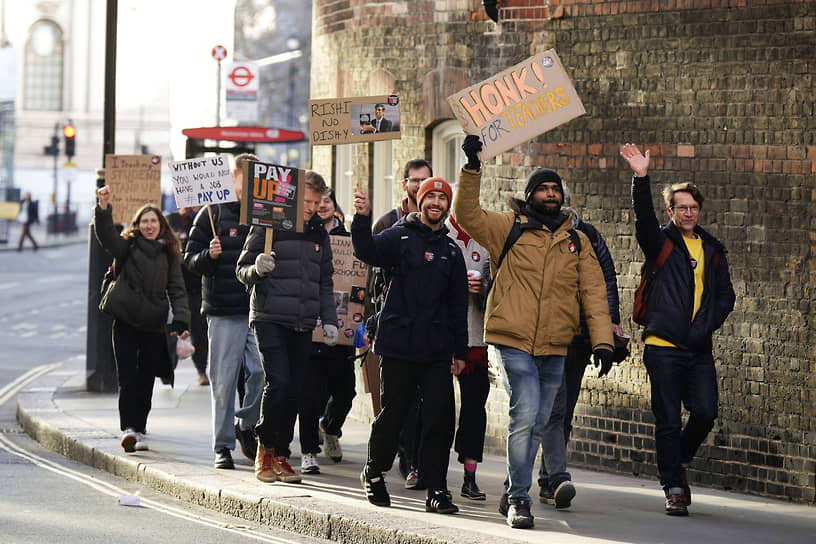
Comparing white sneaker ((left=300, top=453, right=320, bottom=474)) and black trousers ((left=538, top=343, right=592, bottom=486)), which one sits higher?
black trousers ((left=538, top=343, right=592, bottom=486))

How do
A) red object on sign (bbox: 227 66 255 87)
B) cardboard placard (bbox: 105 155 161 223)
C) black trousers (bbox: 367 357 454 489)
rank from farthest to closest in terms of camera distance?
red object on sign (bbox: 227 66 255 87) < cardboard placard (bbox: 105 155 161 223) < black trousers (bbox: 367 357 454 489)

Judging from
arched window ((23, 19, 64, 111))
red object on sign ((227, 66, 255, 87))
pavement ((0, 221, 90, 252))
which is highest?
arched window ((23, 19, 64, 111))

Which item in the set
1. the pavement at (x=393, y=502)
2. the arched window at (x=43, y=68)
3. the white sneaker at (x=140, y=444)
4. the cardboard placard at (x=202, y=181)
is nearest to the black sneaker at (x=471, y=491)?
the pavement at (x=393, y=502)

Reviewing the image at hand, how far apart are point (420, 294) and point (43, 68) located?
7561cm

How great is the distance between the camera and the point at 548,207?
802cm

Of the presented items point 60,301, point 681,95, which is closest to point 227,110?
point 60,301

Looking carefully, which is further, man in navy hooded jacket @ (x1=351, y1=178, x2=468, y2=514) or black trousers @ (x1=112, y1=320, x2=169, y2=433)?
black trousers @ (x1=112, y1=320, x2=169, y2=433)

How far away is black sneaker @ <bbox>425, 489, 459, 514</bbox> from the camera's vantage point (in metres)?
8.30

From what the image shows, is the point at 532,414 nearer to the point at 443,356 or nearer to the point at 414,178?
the point at 443,356

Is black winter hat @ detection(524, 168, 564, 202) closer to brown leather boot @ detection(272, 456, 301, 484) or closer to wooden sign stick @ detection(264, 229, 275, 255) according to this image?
wooden sign stick @ detection(264, 229, 275, 255)

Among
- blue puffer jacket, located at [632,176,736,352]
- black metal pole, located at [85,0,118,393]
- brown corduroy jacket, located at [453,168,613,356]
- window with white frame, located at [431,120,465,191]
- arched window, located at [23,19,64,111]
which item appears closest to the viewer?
brown corduroy jacket, located at [453,168,613,356]

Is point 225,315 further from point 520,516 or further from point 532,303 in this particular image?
point 520,516

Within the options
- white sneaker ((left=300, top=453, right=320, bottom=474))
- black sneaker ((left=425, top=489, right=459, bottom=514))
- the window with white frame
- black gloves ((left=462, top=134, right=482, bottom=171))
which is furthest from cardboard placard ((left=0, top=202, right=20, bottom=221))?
Answer: black gloves ((left=462, top=134, right=482, bottom=171))

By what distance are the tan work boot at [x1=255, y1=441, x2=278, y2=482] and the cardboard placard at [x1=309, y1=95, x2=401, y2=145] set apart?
6.96 ft
